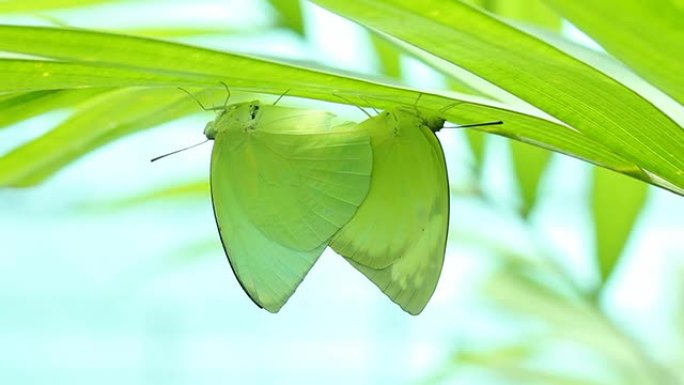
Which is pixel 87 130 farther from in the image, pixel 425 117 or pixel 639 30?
pixel 639 30

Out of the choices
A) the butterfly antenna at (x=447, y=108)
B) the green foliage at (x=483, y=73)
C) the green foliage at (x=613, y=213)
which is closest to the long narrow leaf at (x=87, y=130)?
the green foliage at (x=483, y=73)

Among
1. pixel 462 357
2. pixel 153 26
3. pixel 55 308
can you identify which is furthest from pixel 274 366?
pixel 153 26

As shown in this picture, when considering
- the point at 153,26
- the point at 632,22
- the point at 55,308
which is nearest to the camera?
the point at 632,22

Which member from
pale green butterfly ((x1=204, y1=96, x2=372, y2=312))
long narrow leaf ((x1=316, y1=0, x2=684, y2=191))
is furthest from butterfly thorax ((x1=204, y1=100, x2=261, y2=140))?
long narrow leaf ((x1=316, y1=0, x2=684, y2=191))

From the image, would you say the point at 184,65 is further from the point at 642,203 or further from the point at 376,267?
the point at 642,203

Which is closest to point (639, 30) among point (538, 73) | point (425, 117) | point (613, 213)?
point (538, 73)

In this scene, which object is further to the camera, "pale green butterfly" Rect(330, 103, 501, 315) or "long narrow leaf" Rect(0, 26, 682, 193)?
"pale green butterfly" Rect(330, 103, 501, 315)

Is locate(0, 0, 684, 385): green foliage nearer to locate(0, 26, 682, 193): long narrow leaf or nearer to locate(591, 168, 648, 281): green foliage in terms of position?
locate(0, 26, 682, 193): long narrow leaf

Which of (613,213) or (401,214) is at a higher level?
(613,213)
